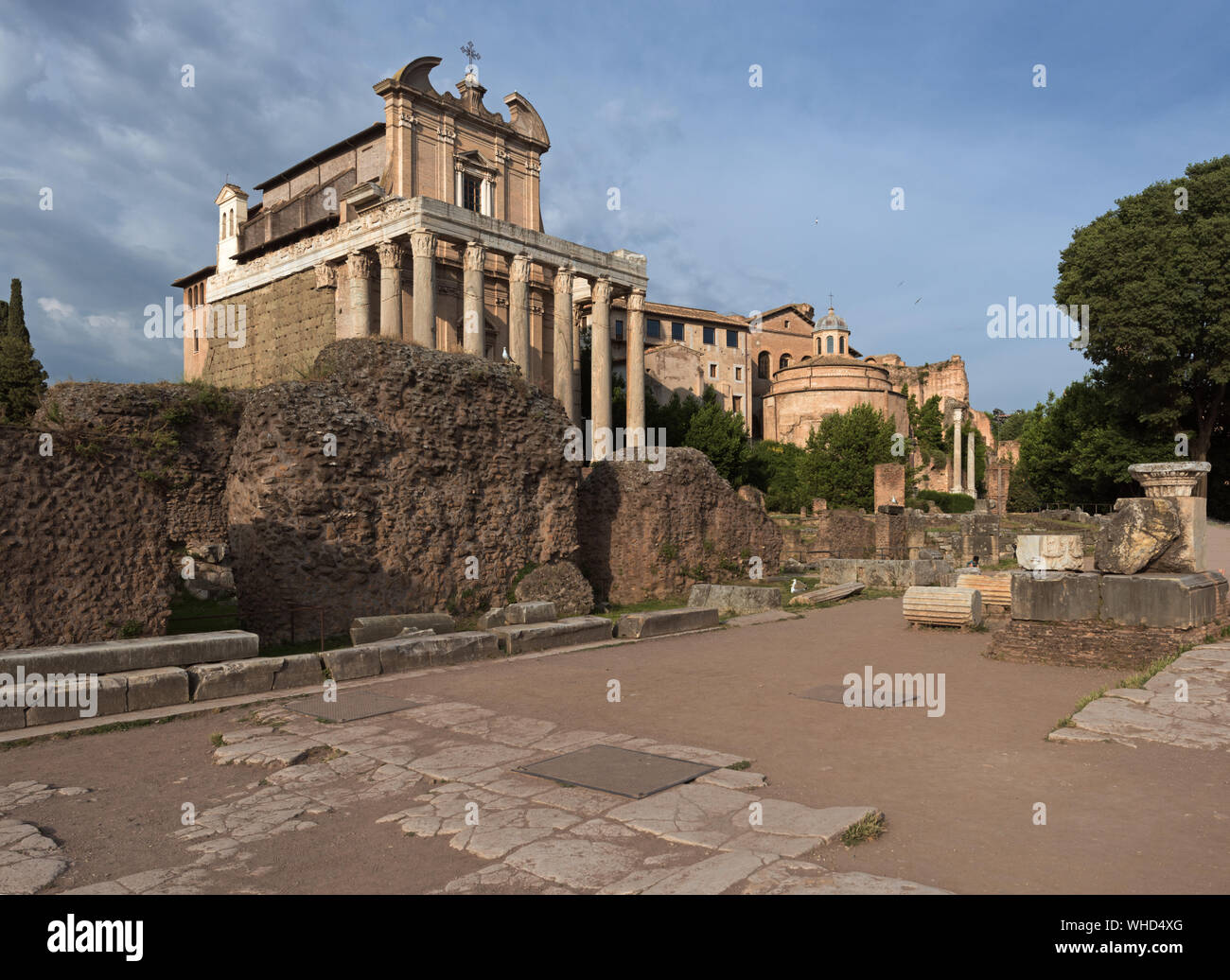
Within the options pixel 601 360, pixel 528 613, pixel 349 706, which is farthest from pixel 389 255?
pixel 349 706

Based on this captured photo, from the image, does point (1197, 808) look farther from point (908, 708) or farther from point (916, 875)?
point (908, 708)

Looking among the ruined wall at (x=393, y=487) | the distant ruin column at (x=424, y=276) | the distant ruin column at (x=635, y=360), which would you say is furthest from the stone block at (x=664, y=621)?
the distant ruin column at (x=635, y=360)

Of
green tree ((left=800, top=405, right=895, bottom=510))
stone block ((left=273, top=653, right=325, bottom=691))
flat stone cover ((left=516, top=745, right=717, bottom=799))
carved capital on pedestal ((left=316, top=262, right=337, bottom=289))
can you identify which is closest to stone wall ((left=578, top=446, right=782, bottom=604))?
Answer: stone block ((left=273, top=653, right=325, bottom=691))

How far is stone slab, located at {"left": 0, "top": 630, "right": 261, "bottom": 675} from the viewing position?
6.73 m

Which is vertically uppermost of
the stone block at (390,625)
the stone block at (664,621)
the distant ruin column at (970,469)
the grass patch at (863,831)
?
the distant ruin column at (970,469)

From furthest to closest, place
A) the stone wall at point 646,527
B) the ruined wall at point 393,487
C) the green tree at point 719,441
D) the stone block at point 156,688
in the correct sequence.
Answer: the green tree at point 719,441, the stone wall at point 646,527, the ruined wall at point 393,487, the stone block at point 156,688

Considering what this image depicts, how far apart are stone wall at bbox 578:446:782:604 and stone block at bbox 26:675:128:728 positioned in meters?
9.37

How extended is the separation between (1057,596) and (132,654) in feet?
32.4

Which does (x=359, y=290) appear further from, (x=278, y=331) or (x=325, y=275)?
(x=278, y=331)

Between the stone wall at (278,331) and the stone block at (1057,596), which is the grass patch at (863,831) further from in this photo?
the stone wall at (278,331)

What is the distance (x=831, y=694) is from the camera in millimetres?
8023

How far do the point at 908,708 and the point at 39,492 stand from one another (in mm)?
8069

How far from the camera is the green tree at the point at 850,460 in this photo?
47.1 m

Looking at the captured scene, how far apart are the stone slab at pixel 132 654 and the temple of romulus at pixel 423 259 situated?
2362 centimetres
